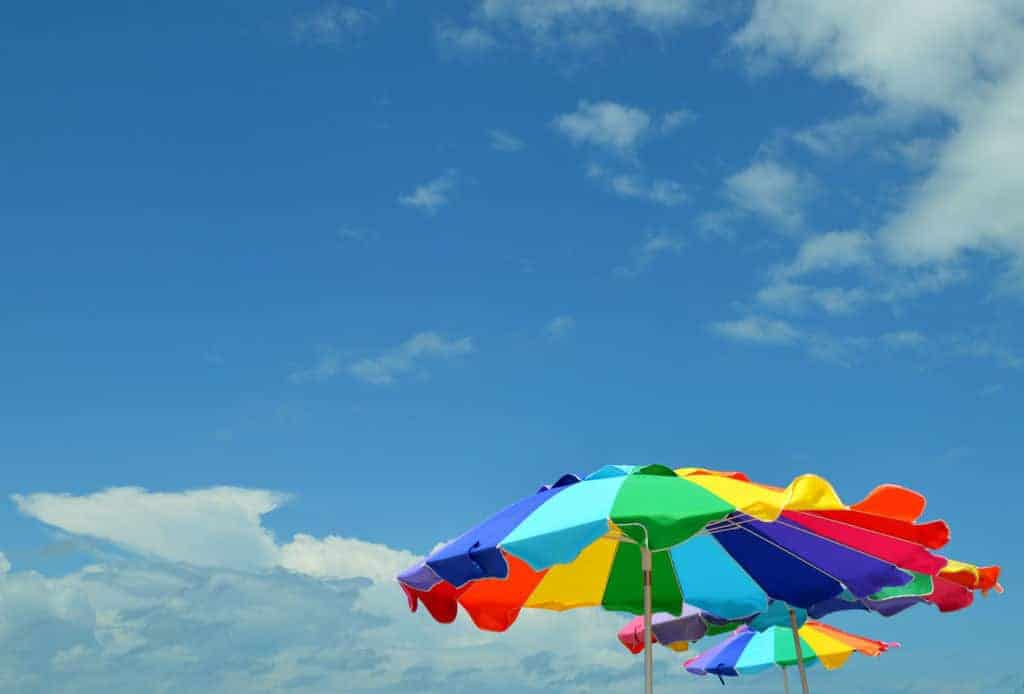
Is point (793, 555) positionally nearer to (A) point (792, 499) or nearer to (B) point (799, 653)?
(A) point (792, 499)

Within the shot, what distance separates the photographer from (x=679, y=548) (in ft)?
28.9

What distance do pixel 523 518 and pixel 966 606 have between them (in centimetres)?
482

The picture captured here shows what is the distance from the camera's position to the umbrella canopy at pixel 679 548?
19.3 ft

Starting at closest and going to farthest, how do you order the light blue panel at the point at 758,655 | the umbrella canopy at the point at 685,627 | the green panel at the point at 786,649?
1. the umbrella canopy at the point at 685,627
2. the green panel at the point at 786,649
3. the light blue panel at the point at 758,655

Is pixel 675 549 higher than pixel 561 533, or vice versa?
pixel 675 549

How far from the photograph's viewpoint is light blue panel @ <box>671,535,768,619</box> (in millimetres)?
8664

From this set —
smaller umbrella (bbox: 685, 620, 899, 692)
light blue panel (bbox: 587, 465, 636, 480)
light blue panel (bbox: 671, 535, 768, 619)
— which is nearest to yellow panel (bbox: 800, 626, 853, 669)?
smaller umbrella (bbox: 685, 620, 899, 692)

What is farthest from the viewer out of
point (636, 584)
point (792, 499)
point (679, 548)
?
point (636, 584)

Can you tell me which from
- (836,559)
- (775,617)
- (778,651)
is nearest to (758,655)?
(778,651)

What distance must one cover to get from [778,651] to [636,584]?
5.13 m

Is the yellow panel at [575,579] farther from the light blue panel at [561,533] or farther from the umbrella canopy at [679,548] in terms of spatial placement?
the light blue panel at [561,533]

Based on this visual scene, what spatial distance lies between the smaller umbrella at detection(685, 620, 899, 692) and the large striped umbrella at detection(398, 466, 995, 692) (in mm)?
4740

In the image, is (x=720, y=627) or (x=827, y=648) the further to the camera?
(x=827, y=648)

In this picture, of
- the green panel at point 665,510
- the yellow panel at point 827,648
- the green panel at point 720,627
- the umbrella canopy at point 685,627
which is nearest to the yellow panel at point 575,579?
the umbrella canopy at point 685,627
